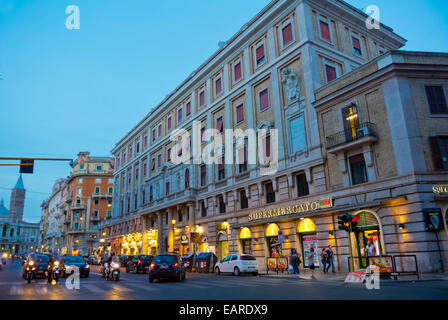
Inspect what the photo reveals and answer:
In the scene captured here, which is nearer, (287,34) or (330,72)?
(330,72)

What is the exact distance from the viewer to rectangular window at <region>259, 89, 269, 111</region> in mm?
29808

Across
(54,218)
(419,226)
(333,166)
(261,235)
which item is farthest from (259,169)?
(54,218)

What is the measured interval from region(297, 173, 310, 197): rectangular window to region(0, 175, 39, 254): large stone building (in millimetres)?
150075

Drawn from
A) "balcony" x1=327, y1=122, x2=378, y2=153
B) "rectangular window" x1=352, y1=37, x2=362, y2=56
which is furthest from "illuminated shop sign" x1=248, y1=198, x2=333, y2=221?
"rectangular window" x1=352, y1=37, x2=362, y2=56

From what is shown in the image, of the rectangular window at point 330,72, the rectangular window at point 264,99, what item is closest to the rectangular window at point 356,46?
the rectangular window at point 330,72

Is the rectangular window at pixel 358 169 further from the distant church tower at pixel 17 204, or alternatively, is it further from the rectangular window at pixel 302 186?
the distant church tower at pixel 17 204

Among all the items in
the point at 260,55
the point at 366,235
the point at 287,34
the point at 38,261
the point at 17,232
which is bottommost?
the point at 38,261

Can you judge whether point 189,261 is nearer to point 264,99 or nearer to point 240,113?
point 240,113

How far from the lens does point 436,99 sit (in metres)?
20.2

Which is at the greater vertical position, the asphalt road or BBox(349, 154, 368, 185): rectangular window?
BBox(349, 154, 368, 185): rectangular window

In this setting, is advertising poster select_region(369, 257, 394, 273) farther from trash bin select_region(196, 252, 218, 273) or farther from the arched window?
the arched window

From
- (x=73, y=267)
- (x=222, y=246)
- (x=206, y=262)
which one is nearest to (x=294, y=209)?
(x=206, y=262)

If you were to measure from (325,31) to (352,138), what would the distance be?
11.6 meters
